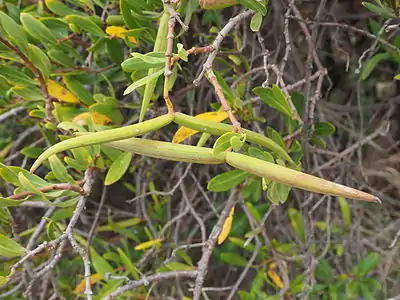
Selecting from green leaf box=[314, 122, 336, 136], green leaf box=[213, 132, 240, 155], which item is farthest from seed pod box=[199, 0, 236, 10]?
green leaf box=[314, 122, 336, 136]

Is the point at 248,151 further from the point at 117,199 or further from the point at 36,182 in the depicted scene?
the point at 117,199

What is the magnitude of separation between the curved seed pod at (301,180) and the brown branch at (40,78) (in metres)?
0.55

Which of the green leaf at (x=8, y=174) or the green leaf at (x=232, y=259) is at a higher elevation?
the green leaf at (x=8, y=174)

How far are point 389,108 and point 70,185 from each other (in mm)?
933

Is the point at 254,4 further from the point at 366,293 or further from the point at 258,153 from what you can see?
the point at 366,293

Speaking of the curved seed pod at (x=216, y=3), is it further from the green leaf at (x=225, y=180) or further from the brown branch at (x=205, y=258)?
the brown branch at (x=205, y=258)

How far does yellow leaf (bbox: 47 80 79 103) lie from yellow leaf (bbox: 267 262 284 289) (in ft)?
1.92

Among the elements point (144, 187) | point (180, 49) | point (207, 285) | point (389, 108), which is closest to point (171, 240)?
point (144, 187)

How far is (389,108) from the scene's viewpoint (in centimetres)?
139

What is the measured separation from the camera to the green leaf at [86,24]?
3.11 feet

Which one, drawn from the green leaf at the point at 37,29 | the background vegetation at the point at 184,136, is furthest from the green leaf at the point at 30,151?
the green leaf at the point at 37,29

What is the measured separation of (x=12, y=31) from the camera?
0.87 m

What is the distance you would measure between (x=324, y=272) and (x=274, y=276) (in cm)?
12

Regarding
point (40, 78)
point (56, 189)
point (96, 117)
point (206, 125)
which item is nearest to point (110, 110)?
point (96, 117)
